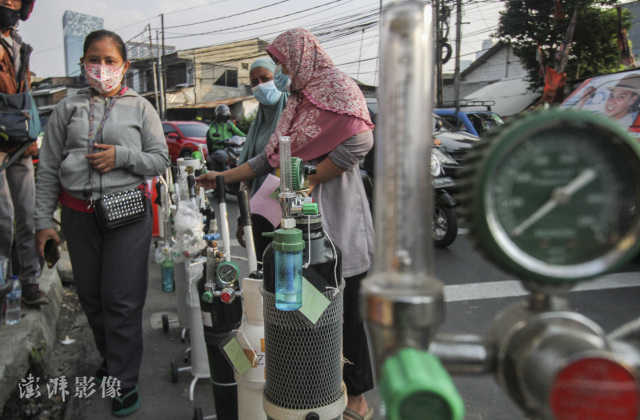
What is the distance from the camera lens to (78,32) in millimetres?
30953

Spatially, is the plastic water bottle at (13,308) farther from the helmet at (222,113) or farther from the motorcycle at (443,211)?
the helmet at (222,113)

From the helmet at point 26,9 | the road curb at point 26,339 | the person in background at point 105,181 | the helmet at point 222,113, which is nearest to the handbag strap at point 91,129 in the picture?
the person in background at point 105,181

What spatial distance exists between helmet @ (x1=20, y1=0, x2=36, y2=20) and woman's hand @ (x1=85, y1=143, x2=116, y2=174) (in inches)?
64.1

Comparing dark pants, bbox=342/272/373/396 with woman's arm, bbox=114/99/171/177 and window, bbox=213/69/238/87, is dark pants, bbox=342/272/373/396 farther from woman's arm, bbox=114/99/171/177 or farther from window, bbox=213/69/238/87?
window, bbox=213/69/238/87

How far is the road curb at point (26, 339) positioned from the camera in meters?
2.44

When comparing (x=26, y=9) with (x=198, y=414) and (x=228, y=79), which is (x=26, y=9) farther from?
(x=228, y=79)

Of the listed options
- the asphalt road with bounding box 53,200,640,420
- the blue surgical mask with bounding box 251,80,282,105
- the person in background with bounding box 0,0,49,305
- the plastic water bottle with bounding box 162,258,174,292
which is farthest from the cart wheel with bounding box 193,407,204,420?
the plastic water bottle with bounding box 162,258,174,292

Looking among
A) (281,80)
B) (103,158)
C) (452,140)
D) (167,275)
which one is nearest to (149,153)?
Answer: (103,158)

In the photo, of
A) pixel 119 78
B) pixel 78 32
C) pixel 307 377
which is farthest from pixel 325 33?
pixel 78 32

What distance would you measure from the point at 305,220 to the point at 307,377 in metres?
0.51

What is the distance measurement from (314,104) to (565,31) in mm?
20476

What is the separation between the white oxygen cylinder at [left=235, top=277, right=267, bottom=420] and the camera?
179cm

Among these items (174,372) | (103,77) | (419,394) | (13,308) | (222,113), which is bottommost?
(174,372)

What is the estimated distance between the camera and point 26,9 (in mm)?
3285
